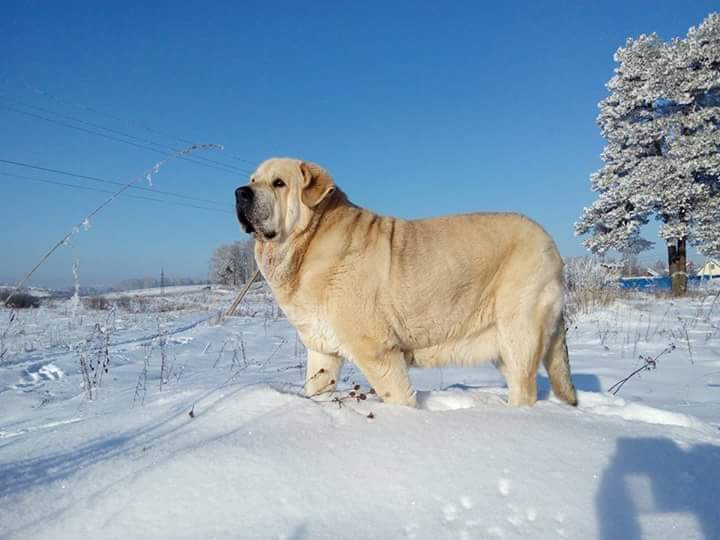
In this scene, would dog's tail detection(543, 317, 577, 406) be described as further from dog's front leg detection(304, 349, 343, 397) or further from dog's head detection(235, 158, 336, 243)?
dog's head detection(235, 158, 336, 243)

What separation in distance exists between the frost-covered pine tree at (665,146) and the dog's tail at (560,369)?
15767 millimetres

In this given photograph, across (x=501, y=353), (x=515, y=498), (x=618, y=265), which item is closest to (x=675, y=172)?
(x=618, y=265)

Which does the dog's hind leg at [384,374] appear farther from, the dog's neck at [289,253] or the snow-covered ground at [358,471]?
the dog's neck at [289,253]

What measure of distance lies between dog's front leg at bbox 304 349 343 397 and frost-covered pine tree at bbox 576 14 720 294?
16941mm

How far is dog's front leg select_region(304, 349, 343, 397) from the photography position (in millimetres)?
3160

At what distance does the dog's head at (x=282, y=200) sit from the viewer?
311cm

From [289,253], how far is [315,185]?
51 cm

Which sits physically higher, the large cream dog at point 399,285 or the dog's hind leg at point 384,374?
the large cream dog at point 399,285

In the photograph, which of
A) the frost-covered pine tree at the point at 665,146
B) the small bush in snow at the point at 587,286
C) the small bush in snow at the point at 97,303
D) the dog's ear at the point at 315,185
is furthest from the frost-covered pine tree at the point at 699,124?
the small bush in snow at the point at 97,303

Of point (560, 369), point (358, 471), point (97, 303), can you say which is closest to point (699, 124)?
point (560, 369)

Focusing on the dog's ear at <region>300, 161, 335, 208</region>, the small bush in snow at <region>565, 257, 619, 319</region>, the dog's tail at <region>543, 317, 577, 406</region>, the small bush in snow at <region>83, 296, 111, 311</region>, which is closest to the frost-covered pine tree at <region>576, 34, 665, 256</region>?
the small bush in snow at <region>565, 257, 619, 319</region>

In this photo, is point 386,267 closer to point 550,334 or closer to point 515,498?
point 550,334

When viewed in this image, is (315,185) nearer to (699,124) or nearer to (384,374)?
(384,374)

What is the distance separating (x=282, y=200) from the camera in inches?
125
